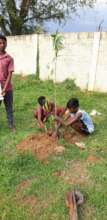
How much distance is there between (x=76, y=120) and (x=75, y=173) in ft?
4.75

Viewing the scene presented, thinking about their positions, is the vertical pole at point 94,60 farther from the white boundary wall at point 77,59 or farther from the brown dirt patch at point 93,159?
the brown dirt patch at point 93,159

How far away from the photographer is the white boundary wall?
10906 mm

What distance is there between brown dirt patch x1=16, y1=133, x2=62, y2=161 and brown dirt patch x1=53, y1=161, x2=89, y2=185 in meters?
0.45

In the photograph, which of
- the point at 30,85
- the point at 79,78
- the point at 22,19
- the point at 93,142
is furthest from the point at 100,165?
the point at 22,19

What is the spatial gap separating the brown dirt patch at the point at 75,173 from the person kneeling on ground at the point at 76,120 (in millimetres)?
1030

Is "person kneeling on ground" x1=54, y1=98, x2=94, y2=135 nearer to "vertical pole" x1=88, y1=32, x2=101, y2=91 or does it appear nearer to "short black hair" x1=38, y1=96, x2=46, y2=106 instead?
"short black hair" x1=38, y1=96, x2=46, y2=106

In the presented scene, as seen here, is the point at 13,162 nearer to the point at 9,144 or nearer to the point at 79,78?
the point at 9,144

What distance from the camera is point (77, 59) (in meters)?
11.8

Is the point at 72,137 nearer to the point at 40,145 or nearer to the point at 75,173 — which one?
the point at 40,145

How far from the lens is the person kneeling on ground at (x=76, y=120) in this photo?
21.6 ft

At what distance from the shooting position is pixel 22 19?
1992cm

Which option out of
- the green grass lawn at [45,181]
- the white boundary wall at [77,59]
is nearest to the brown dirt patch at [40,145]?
the green grass lawn at [45,181]

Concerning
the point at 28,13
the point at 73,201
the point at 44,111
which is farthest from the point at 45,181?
the point at 28,13

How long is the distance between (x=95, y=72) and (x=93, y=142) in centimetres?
483
